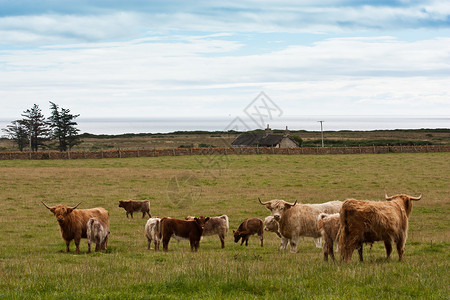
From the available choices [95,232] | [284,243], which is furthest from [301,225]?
[95,232]

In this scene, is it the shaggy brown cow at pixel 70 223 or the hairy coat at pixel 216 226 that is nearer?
the shaggy brown cow at pixel 70 223

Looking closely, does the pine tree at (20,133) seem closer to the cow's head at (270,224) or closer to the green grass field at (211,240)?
the green grass field at (211,240)

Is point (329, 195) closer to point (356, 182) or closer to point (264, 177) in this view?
point (356, 182)

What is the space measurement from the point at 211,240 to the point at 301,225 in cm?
404

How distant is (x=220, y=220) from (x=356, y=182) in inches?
804

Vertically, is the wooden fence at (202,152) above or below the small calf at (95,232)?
above

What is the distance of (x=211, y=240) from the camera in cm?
1745

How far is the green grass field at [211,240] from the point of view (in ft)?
26.0

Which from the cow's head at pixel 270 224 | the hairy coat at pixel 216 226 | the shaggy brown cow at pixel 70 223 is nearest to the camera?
the shaggy brown cow at pixel 70 223

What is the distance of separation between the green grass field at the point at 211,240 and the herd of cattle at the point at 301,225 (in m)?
0.49

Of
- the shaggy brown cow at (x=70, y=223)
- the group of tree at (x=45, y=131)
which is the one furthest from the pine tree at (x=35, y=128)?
the shaggy brown cow at (x=70, y=223)

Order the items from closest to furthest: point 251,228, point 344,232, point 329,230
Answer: point 344,232 → point 329,230 → point 251,228

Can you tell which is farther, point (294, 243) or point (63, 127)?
point (63, 127)

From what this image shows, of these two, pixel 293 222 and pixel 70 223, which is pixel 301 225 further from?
pixel 70 223
